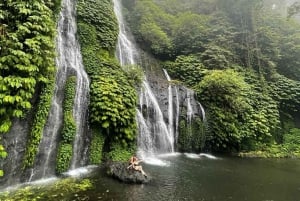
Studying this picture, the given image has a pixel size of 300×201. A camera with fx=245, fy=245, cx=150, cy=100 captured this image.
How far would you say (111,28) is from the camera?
15.8 meters

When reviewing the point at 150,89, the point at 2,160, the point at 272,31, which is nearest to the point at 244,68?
the point at 272,31

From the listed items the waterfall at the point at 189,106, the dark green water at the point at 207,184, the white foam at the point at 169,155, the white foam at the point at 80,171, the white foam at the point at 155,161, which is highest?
the waterfall at the point at 189,106

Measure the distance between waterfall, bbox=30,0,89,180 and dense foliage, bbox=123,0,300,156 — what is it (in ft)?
22.5

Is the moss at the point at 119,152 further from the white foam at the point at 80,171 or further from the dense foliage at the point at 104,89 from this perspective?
the white foam at the point at 80,171

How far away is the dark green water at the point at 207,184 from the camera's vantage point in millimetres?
7594

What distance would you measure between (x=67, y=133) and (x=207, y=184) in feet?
18.5

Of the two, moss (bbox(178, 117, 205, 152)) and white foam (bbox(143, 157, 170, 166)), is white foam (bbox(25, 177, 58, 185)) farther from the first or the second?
moss (bbox(178, 117, 205, 152))

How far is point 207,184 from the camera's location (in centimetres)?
896

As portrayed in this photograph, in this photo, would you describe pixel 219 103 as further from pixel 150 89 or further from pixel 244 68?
pixel 244 68

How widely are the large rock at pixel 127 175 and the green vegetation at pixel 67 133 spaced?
170 cm

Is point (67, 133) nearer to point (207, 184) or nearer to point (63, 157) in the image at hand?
point (63, 157)

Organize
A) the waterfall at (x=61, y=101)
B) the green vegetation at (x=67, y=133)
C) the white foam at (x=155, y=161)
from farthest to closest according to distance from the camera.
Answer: the white foam at (x=155, y=161) → the green vegetation at (x=67, y=133) → the waterfall at (x=61, y=101)

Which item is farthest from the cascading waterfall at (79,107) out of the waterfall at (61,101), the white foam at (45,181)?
the white foam at (45,181)

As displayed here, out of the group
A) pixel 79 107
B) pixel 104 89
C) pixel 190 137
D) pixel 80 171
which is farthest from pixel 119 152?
pixel 190 137
